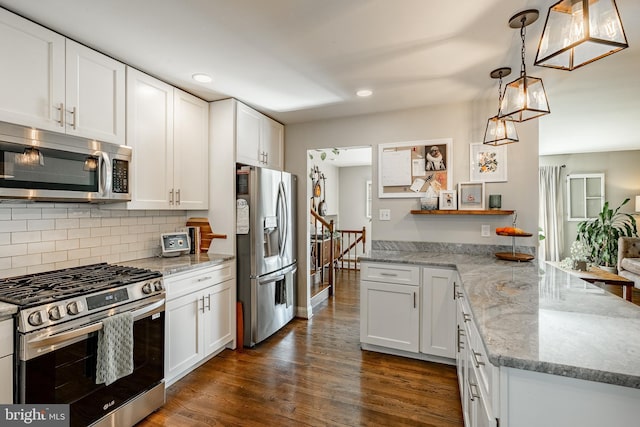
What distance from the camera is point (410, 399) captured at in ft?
7.18

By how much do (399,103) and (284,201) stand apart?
5.13 ft

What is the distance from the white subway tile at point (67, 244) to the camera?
2152 mm

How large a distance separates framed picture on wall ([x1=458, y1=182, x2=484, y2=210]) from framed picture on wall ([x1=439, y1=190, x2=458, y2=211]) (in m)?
0.05

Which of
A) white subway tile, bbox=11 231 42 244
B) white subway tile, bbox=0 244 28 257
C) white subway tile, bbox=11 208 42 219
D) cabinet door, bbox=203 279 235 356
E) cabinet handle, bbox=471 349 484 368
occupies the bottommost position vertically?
cabinet door, bbox=203 279 235 356

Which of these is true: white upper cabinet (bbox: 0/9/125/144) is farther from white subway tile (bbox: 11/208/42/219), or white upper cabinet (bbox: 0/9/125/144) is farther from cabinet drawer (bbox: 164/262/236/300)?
cabinet drawer (bbox: 164/262/236/300)

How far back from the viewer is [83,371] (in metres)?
1.65

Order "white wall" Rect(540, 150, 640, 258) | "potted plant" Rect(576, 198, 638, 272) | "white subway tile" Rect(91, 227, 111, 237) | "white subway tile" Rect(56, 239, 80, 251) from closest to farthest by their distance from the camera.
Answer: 1. "white subway tile" Rect(56, 239, 80, 251)
2. "white subway tile" Rect(91, 227, 111, 237)
3. "potted plant" Rect(576, 198, 638, 272)
4. "white wall" Rect(540, 150, 640, 258)

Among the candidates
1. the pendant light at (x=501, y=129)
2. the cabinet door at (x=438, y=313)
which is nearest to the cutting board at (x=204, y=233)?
the cabinet door at (x=438, y=313)

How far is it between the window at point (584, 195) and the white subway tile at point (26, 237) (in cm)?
793

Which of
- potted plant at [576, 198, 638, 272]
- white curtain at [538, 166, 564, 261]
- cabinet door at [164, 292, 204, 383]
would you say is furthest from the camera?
white curtain at [538, 166, 564, 261]

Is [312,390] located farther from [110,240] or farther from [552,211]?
[552,211]

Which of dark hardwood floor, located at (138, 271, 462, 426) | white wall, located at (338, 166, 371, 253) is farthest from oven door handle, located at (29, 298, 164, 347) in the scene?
white wall, located at (338, 166, 371, 253)

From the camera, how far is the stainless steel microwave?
5.46ft

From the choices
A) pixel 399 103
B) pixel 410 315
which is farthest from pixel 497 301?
pixel 399 103
